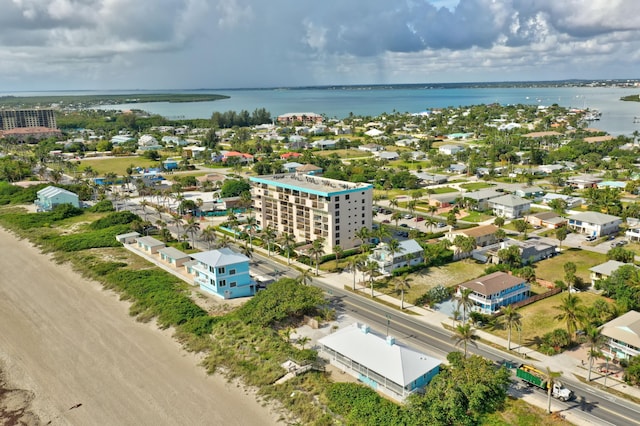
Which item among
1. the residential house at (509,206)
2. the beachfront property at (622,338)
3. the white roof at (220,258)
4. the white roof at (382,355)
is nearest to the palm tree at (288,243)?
the white roof at (220,258)

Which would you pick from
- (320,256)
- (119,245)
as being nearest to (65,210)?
(119,245)

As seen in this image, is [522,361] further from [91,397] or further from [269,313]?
[91,397]

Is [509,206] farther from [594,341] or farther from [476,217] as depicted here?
[594,341]

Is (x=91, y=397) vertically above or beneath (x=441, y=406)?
beneath

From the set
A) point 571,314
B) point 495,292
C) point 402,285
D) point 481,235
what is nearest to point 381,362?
point 402,285

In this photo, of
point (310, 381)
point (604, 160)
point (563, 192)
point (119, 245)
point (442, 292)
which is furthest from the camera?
point (604, 160)

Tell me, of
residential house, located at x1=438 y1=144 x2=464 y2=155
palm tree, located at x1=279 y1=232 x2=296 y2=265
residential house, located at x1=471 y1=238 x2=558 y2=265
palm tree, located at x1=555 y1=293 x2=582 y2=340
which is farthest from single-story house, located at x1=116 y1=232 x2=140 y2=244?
residential house, located at x1=438 y1=144 x2=464 y2=155

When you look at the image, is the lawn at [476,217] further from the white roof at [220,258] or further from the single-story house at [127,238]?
the single-story house at [127,238]

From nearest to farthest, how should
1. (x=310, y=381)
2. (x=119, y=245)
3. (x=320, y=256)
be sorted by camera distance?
1. (x=310, y=381)
2. (x=320, y=256)
3. (x=119, y=245)
